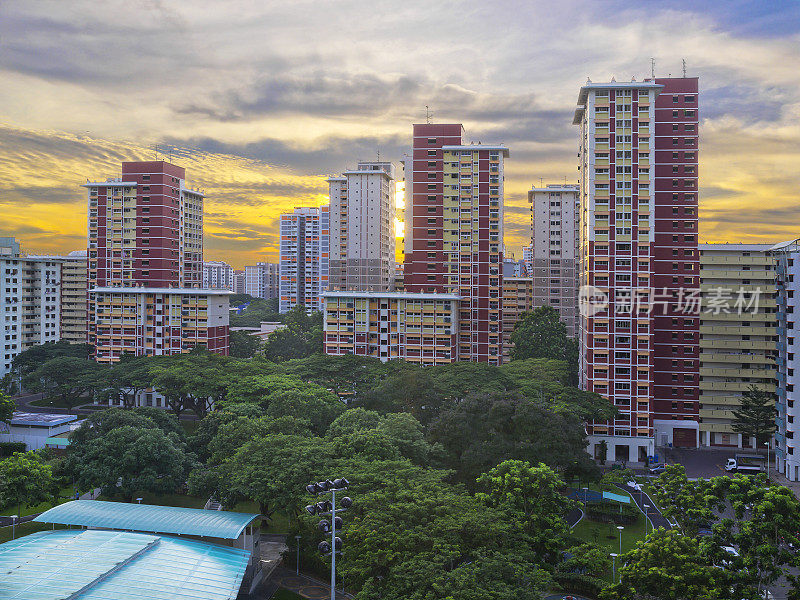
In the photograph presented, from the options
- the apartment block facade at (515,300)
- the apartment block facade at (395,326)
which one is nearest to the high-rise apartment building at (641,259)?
the apartment block facade at (395,326)

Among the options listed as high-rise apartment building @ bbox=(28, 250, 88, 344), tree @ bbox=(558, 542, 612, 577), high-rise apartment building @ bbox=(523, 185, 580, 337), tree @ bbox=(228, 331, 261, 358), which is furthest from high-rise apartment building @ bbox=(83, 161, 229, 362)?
tree @ bbox=(558, 542, 612, 577)

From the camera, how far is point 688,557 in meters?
22.1

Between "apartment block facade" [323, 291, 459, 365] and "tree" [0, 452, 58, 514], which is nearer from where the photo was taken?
"tree" [0, 452, 58, 514]

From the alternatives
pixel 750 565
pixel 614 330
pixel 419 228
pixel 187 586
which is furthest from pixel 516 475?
pixel 419 228

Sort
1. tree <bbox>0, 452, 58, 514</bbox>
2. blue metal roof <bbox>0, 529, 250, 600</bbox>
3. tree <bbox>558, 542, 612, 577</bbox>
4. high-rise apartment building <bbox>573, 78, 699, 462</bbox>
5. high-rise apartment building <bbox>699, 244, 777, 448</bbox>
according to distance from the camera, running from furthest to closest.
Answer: high-rise apartment building <bbox>699, 244, 777, 448</bbox> → high-rise apartment building <bbox>573, 78, 699, 462</bbox> → tree <bbox>0, 452, 58, 514</bbox> → tree <bbox>558, 542, 612, 577</bbox> → blue metal roof <bbox>0, 529, 250, 600</bbox>

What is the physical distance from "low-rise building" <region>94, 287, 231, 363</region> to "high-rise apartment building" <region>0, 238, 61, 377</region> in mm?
14076

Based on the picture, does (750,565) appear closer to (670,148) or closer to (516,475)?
(516,475)

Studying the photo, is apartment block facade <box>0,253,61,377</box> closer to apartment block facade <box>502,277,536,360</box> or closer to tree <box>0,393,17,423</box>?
tree <box>0,393,17,423</box>

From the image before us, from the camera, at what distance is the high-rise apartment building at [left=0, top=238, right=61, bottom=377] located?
265 feet

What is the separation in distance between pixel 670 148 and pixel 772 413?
26713mm

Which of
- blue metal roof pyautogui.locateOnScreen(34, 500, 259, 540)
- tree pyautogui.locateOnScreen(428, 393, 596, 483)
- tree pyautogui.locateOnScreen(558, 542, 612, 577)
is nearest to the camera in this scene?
tree pyautogui.locateOnScreen(558, 542, 612, 577)

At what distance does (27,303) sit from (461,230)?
64.3m

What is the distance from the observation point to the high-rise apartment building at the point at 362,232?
332ft

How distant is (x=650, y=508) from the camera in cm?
4188
